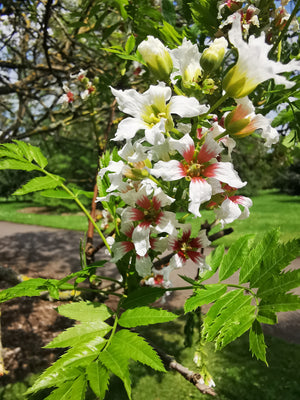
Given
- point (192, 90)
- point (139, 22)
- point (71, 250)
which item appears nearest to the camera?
point (192, 90)

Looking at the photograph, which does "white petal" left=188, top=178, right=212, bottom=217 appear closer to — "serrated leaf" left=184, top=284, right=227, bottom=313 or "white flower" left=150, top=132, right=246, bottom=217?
"white flower" left=150, top=132, right=246, bottom=217

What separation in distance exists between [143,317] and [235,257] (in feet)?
1.35

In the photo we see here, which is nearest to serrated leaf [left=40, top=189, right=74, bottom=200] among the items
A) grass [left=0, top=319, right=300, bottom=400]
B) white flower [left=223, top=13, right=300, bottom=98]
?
white flower [left=223, top=13, right=300, bottom=98]

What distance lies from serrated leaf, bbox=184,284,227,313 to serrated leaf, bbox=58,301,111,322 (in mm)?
298

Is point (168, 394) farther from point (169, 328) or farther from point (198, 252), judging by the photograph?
point (198, 252)

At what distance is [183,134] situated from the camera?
0.98 metres

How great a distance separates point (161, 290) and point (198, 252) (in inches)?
10.6

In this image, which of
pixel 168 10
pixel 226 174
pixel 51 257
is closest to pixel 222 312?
pixel 226 174

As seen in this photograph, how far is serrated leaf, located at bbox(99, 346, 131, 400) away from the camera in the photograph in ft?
2.39

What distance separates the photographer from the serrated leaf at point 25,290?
3.16ft

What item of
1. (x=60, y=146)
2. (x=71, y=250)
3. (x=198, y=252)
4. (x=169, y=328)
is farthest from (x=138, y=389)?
(x=71, y=250)

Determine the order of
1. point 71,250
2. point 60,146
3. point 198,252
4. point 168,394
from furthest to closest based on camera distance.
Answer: point 71,250
point 60,146
point 168,394
point 198,252

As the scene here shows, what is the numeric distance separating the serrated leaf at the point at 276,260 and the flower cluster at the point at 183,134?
15 centimetres

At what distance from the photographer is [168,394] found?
10.6ft
